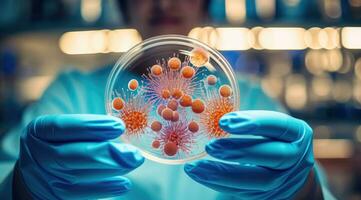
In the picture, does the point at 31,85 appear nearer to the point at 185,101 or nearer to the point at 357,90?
the point at 185,101

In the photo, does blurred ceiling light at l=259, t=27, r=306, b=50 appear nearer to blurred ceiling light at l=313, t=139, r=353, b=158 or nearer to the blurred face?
blurred ceiling light at l=313, t=139, r=353, b=158

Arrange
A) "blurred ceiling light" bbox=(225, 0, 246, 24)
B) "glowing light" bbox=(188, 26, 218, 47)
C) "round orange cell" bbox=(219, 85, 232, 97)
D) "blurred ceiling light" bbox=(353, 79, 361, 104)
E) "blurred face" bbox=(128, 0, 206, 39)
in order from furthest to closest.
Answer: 1. "blurred ceiling light" bbox=(353, 79, 361, 104)
2. "blurred ceiling light" bbox=(225, 0, 246, 24)
3. "glowing light" bbox=(188, 26, 218, 47)
4. "blurred face" bbox=(128, 0, 206, 39)
5. "round orange cell" bbox=(219, 85, 232, 97)

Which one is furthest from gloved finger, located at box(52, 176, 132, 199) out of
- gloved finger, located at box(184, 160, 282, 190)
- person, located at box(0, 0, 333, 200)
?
gloved finger, located at box(184, 160, 282, 190)

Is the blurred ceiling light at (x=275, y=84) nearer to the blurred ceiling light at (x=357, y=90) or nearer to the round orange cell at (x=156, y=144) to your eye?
the blurred ceiling light at (x=357, y=90)

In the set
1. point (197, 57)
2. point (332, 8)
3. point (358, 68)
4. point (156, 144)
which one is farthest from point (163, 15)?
point (358, 68)

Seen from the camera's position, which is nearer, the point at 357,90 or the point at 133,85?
the point at 133,85

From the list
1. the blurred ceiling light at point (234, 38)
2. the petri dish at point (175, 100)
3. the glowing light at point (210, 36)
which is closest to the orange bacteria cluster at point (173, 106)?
the petri dish at point (175, 100)

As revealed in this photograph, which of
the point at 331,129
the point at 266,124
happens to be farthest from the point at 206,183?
the point at 331,129
